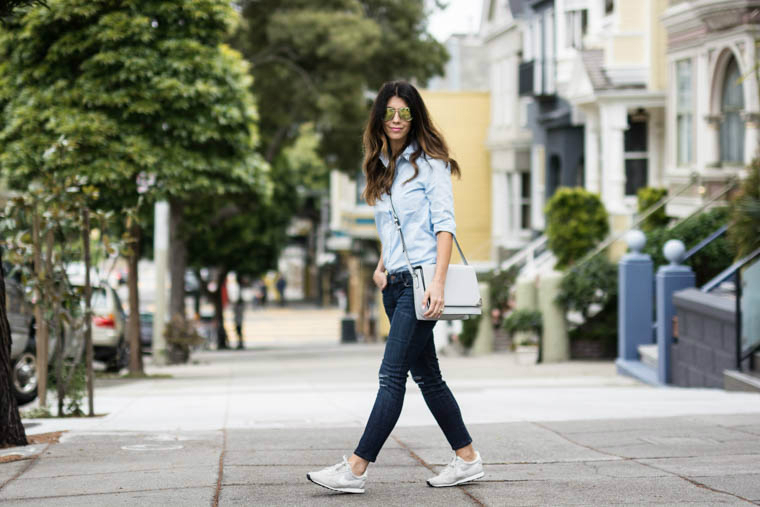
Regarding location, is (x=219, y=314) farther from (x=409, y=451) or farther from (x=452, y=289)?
(x=452, y=289)

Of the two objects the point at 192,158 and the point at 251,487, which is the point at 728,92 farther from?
the point at 251,487

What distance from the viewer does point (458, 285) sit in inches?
217

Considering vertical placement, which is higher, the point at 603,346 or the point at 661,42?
the point at 661,42

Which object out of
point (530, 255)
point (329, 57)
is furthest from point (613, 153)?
point (329, 57)

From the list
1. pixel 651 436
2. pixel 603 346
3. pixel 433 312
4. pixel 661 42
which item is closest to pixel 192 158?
pixel 603 346

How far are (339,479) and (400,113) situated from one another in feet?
5.63

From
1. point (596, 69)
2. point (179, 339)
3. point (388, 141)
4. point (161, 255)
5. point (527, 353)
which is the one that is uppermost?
point (596, 69)

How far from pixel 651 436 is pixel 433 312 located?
8.49 ft

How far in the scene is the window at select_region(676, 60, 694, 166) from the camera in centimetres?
2005

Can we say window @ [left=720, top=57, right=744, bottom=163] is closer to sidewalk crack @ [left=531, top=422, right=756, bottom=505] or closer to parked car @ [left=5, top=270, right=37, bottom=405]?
parked car @ [left=5, top=270, right=37, bottom=405]

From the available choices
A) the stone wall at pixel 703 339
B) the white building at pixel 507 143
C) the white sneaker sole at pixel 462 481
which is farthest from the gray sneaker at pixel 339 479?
the white building at pixel 507 143

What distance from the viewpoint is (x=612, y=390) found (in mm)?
11578

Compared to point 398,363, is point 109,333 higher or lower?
lower

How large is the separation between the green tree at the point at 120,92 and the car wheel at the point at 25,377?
360cm
